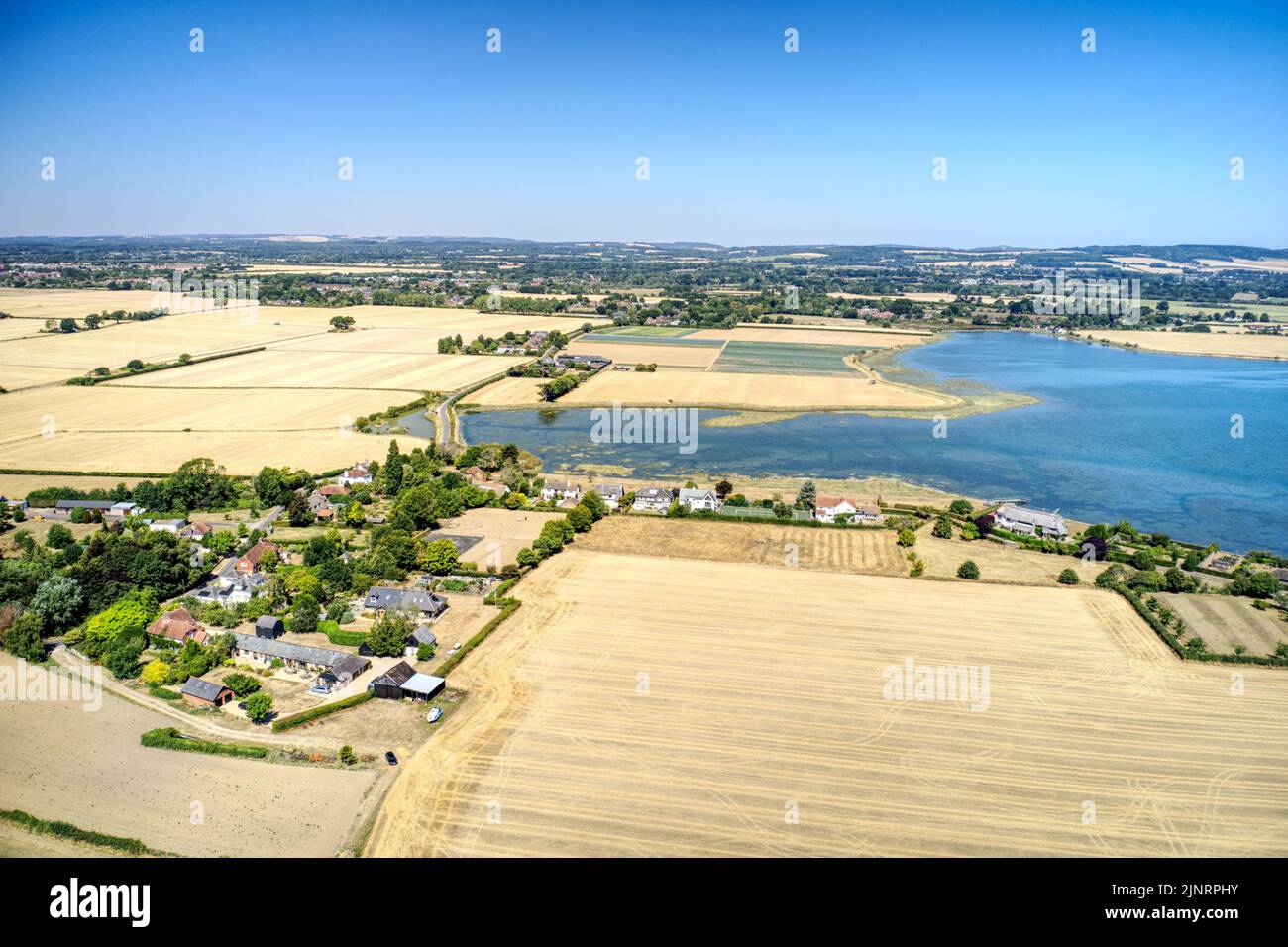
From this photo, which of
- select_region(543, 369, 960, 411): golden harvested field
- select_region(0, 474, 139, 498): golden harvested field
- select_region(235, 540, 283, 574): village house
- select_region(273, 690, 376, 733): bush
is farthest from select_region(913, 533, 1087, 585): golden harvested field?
select_region(0, 474, 139, 498): golden harvested field

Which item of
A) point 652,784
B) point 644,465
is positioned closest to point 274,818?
point 652,784

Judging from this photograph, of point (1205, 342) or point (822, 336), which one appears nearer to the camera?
point (1205, 342)

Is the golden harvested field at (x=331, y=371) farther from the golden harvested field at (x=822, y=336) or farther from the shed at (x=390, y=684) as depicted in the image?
the shed at (x=390, y=684)

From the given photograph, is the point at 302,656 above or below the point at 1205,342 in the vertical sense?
below

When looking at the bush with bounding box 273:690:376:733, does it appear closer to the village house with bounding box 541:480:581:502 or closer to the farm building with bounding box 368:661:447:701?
the farm building with bounding box 368:661:447:701

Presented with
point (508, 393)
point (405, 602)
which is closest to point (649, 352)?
point (508, 393)

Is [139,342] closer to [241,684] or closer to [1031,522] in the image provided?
[241,684]
